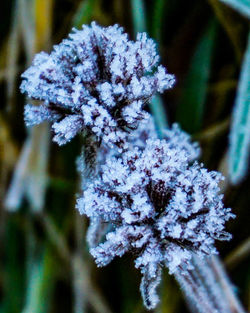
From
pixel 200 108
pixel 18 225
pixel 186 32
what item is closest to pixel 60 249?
pixel 18 225

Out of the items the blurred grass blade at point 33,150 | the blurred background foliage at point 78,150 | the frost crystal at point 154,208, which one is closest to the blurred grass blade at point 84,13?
the blurred background foliage at point 78,150

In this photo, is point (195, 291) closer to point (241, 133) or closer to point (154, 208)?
point (154, 208)

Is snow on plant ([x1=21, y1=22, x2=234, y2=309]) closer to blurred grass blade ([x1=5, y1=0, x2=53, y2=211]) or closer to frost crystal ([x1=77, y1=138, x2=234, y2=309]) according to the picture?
frost crystal ([x1=77, y1=138, x2=234, y2=309])

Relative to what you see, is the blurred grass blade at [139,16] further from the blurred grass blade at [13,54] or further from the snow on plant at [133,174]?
the snow on plant at [133,174]

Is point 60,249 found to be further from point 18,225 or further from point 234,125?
point 234,125

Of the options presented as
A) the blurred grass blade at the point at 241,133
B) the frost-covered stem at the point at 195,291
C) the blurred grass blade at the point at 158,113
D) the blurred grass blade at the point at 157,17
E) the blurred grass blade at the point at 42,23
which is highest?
the blurred grass blade at the point at 42,23

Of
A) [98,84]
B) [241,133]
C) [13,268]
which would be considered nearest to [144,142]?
[98,84]
